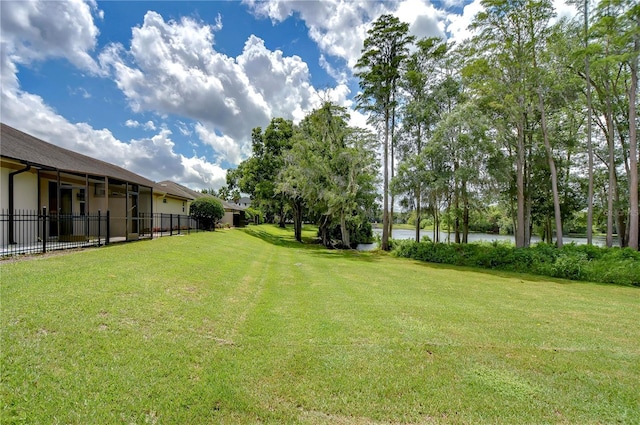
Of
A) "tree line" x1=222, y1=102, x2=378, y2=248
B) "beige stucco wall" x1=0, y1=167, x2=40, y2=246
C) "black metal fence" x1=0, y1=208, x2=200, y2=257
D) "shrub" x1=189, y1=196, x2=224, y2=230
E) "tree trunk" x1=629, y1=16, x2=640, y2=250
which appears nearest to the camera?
"black metal fence" x1=0, y1=208, x2=200, y2=257

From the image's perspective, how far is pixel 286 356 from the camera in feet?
11.8

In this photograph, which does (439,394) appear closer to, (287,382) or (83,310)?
(287,382)

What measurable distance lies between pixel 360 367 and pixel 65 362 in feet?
10.9

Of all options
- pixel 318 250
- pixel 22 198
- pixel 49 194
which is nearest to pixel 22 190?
pixel 22 198

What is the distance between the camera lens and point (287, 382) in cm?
305

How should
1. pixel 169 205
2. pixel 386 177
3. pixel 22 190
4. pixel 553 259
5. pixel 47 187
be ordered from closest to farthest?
pixel 22 190, pixel 47 187, pixel 553 259, pixel 386 177, pixel 169 205

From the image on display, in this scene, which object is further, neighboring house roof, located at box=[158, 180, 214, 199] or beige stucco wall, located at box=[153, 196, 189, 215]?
neighboring house roof, located at box=[158, 180, 214, 199]

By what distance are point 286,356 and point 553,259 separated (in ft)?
44.8

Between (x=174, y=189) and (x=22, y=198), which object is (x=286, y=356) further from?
(x=174, y=189)

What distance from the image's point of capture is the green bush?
1023cm

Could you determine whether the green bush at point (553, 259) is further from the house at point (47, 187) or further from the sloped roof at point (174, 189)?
the sloped roof at point (174, 189)

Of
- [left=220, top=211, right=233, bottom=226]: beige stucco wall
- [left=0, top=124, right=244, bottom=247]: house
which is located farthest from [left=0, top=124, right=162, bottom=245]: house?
[left=220, top=211, right=233, bottom=226]: beige stucco wall

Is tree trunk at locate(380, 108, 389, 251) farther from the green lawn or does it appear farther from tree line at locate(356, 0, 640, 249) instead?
the green lawn

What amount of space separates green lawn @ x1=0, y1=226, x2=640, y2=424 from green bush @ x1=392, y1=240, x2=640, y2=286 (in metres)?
5.38
